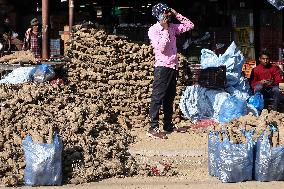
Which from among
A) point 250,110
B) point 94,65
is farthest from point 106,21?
point 250,110

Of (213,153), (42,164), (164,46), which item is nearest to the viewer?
(42,164)

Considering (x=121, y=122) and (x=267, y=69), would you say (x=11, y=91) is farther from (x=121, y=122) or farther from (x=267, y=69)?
(x=267, y=69)

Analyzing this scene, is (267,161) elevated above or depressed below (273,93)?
below

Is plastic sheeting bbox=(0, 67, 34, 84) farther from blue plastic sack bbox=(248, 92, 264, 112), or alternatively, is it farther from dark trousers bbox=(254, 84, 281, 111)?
dark trousers bbox=(254, 84, 281, 111)

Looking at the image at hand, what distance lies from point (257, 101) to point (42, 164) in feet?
15.4

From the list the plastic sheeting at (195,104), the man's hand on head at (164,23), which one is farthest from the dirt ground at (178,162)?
the man's hand on head at (164,23)

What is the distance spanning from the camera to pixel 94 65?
34.5 ft

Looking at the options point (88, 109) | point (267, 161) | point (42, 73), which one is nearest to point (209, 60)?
point (42, 73)

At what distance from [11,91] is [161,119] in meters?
2.57

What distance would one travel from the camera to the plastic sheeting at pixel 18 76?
9.98 metres

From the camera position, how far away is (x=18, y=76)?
33.1ft

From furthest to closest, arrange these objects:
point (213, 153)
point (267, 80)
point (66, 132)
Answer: point (267, 80)
point (66, 132)
point (213, 153)

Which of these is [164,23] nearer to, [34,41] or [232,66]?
[232,66]

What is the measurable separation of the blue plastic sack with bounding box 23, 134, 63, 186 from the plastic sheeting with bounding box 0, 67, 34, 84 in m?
3.05
